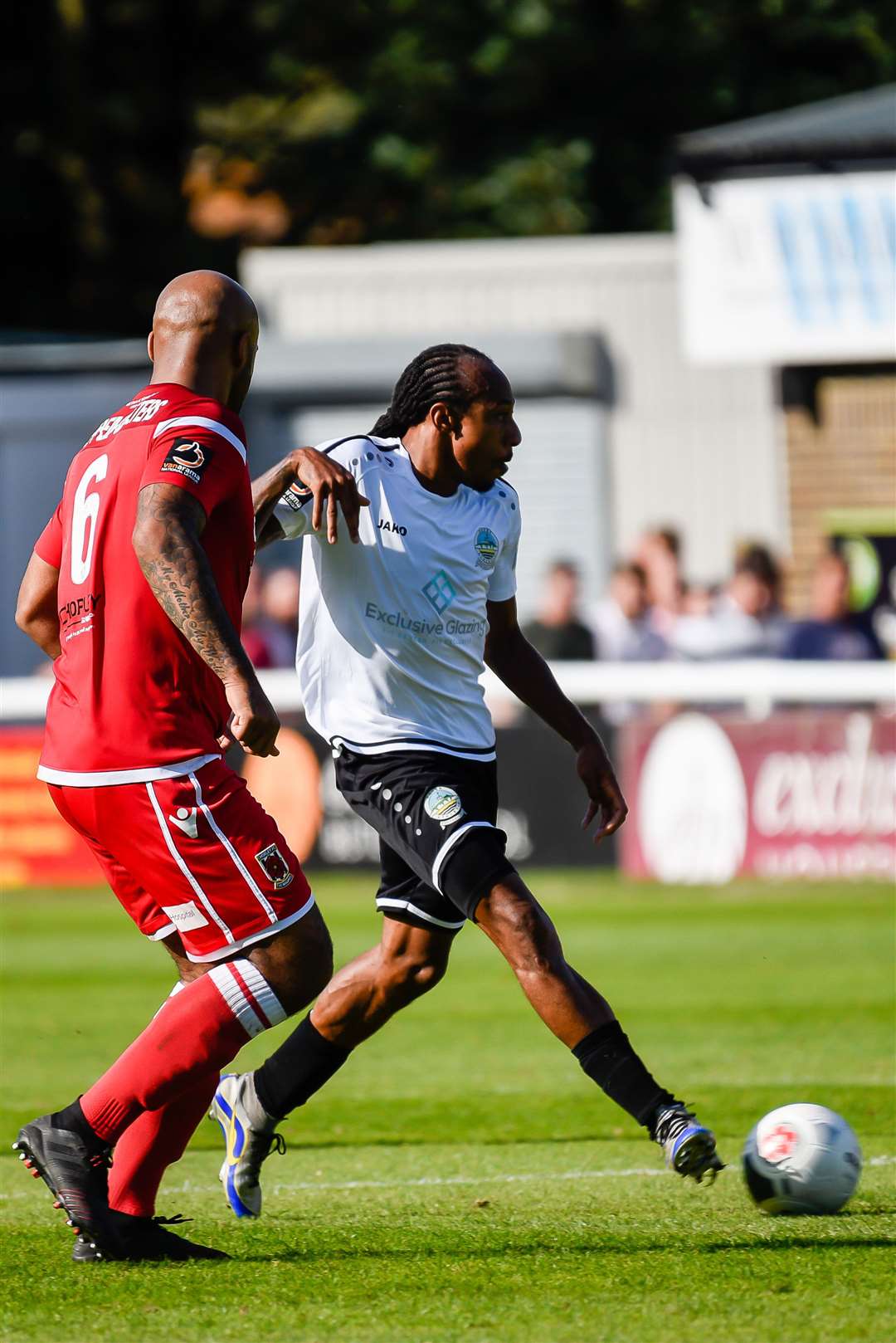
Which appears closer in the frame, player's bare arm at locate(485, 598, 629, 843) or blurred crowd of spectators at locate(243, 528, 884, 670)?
player's bare arm at locate(485, 598, 629, 843)

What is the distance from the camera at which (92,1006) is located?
36.6 ft

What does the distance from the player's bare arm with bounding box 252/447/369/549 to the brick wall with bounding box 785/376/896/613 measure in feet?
54.7

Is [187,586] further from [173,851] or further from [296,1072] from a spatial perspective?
[296,1072]

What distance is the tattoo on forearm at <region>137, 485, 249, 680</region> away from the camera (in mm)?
4879

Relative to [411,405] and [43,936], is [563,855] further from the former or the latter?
[411,405]

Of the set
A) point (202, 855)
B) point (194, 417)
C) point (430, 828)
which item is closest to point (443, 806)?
point (430, 828)

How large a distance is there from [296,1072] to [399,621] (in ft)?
4.28

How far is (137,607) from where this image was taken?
5.07 metres

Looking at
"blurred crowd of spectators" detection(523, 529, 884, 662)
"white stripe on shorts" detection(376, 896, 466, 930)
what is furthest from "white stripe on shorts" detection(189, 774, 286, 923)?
"blurred crowd of spectators" detection(523, 529, 884, 662)

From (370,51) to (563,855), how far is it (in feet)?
59.5

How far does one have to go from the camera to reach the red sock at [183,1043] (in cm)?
505

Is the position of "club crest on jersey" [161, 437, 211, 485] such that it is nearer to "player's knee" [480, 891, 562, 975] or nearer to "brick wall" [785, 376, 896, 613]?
"player's knee" [480, 891, 562, 975]

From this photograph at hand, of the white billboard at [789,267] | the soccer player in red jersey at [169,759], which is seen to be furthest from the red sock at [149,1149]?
the white billboard at [789,267]

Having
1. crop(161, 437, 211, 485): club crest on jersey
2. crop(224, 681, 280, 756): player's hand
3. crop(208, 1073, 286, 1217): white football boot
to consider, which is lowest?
crop(208, 1073, 286, 1217): white football boot
